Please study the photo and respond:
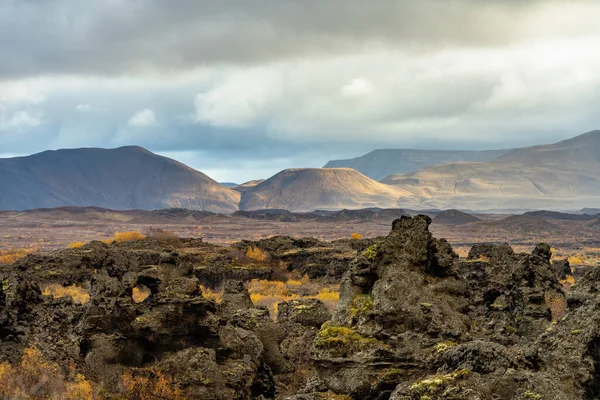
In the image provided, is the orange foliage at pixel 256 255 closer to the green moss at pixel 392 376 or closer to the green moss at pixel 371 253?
the green moss at pixel 371 253

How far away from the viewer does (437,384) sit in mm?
9242

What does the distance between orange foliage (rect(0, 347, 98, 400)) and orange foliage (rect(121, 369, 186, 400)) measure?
0.80 m

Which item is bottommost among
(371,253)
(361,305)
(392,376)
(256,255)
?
(256,255)

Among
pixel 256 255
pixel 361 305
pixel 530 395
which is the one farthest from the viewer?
pixel 256 255

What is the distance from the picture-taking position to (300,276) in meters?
60.1

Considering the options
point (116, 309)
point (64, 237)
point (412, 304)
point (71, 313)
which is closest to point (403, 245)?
point (412, 304)

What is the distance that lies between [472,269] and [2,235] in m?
135

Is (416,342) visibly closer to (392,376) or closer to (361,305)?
(392,376)

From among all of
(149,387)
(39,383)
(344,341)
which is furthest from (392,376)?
(39,383)

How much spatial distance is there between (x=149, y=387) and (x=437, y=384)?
29.9 feet

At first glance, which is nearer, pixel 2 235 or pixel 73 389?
pixel 73 389

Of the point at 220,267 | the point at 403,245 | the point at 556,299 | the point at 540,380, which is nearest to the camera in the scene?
the point at 540,380

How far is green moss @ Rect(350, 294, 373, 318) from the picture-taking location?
1385 centimetres

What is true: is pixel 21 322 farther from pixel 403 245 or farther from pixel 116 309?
pixel 403 245
